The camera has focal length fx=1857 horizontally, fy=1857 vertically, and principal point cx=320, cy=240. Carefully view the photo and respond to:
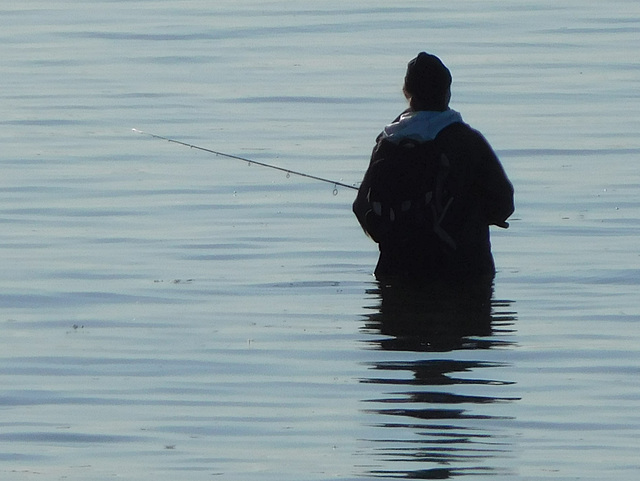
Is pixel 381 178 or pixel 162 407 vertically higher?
pixel 381 178

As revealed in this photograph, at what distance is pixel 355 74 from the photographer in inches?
677

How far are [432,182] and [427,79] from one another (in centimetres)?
44

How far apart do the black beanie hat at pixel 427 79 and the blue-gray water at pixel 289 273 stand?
0.97m

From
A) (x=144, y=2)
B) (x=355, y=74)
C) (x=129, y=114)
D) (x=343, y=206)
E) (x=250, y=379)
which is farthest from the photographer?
(x=144, y=2)

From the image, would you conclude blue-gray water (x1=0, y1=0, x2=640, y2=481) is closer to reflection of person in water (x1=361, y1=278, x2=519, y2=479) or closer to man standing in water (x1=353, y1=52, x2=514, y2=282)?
reflection of person in water (x1=361, y1=278, x2=519, y2=479)

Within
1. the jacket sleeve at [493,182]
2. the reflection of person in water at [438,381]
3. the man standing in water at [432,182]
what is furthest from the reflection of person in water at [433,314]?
the jacket sleeve at [493,182]

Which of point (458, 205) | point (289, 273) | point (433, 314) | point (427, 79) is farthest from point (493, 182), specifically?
point (289, 273)

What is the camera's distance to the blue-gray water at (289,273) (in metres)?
5.98

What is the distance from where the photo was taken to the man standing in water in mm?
7898

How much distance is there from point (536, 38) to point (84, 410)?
13743 millimetres

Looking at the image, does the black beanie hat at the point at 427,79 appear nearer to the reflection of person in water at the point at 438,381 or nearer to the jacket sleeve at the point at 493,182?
the jacket sleeve at the point at 493,182

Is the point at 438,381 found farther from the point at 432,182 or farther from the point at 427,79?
the point at 427,79

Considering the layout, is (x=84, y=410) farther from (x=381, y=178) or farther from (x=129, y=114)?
(x=129, y=114)

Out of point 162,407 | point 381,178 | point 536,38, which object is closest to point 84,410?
point 162,407
